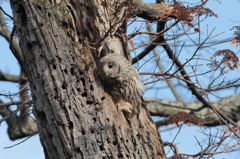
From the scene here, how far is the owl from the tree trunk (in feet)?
0.39

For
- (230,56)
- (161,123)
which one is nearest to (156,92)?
(161,123)

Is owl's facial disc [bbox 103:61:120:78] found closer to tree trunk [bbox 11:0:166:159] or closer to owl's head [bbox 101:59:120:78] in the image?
owl's head [bbox 101:59:120:78]

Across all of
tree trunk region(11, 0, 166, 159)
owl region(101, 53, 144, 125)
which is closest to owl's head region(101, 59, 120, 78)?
owl region(101, 53, 144, 125)

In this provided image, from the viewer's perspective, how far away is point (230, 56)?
397cm

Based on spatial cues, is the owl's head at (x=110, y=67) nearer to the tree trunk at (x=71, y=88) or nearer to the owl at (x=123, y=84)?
the owl at (x=123, y=84)

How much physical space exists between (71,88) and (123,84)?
675mm

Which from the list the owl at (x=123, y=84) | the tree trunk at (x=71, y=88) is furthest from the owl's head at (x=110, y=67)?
the tree trunk at (x=71, y=88)

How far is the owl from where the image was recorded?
144 inches

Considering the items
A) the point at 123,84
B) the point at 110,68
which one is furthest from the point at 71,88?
the point at 123,84

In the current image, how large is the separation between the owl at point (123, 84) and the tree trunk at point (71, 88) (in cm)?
12

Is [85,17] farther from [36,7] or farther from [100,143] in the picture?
[100,143]

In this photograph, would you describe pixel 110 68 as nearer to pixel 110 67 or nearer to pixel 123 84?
pixel 110 67

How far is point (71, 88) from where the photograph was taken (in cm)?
337

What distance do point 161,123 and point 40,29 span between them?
13.8 feet
